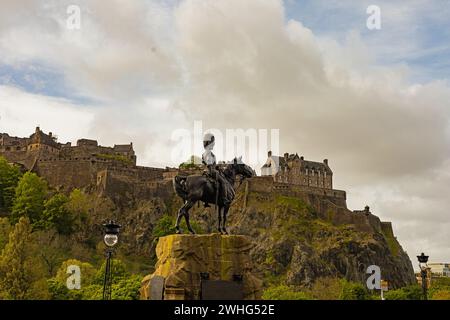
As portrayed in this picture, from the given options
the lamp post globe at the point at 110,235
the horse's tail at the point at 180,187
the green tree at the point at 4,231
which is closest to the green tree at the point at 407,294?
the green tree at the point at 4,231

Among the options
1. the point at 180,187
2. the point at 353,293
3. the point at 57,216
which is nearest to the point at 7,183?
the point at 57,216

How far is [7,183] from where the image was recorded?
9850 cm

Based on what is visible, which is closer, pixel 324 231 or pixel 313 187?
pixel 324 231

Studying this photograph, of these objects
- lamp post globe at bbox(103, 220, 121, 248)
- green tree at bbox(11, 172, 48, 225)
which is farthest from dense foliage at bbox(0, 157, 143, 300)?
lamp post globe at bbox(103, 220, 121, 248)

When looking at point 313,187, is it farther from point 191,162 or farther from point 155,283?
point 155,283

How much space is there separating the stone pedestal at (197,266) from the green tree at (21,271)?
1419 inches

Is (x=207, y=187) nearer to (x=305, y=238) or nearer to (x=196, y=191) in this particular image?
(x=196, y=191)

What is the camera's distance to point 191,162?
129 metres

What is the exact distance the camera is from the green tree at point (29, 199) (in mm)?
91062

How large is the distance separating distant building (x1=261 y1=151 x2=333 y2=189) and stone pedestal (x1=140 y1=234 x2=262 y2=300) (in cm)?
11022

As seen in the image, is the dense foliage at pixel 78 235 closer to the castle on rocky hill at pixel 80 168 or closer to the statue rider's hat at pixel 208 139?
the castle on rocky hill at pixel 80 168

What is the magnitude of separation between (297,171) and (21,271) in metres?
88.1
